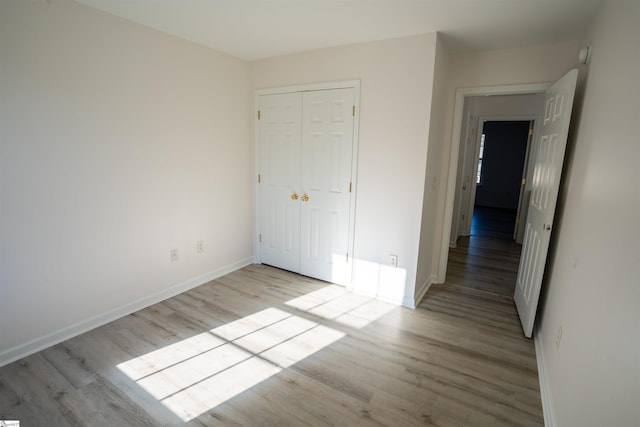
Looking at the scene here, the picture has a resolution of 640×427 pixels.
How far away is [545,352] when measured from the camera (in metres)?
2.16

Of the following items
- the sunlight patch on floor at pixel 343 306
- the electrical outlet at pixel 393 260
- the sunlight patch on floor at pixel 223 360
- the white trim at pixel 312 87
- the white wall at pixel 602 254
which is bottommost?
the sunlight patch on floor at pixel 223 360

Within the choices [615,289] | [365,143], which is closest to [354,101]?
[365,143]

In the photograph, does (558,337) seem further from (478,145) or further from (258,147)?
(478,145)

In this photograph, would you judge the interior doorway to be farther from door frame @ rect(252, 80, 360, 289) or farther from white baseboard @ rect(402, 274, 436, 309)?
door frame @ rect(252, 80, 360, 289)

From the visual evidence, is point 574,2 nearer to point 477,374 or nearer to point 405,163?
point 405,163

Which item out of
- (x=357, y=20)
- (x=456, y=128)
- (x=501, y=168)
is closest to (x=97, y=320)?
(x=357, y=20)

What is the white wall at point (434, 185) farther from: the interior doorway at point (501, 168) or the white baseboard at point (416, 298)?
the interior doorway at point (501, 168)

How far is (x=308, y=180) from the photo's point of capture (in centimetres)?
346

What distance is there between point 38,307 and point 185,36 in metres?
2.49

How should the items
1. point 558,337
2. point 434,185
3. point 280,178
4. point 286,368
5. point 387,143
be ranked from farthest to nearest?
point 280,178
point 434,185
point 387,143
point 286,368
point 558,337

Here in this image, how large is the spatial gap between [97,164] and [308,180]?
6.24ft

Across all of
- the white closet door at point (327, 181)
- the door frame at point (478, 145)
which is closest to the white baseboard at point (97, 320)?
the white closet door at point (327, 181)

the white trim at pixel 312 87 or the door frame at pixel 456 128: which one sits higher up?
the white trim at pixel 312 87

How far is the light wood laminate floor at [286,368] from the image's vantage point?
177 centimetres
